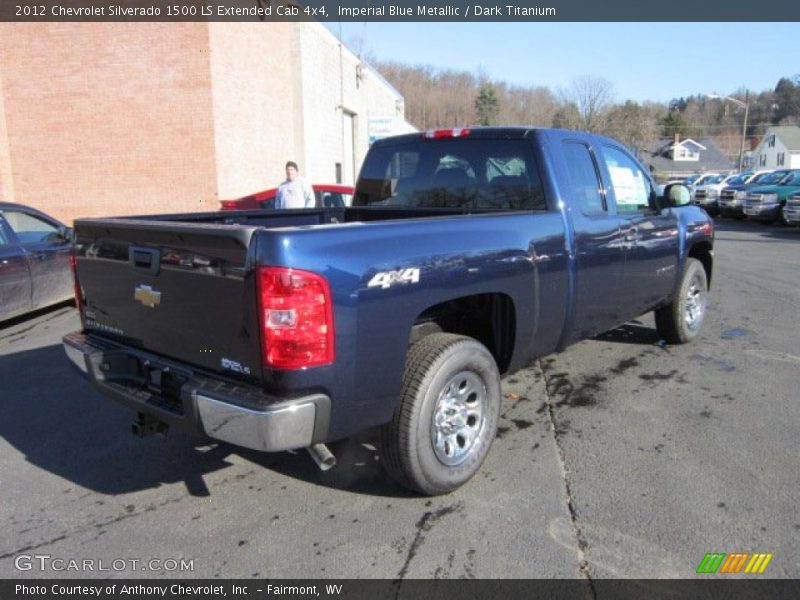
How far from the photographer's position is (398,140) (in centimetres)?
485

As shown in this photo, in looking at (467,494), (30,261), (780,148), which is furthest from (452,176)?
(780,148)

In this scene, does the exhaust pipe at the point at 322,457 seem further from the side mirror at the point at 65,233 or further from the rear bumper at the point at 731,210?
the rear bumper at the point at 731,210

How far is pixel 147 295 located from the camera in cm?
306

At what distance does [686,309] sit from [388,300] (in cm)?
435

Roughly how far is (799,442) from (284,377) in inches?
132

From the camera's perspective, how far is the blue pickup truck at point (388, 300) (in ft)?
8.33

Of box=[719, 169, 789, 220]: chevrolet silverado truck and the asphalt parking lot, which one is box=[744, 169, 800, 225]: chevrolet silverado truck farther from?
the asphalt parking lot

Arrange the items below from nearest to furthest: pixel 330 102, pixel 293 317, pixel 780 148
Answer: pixel 293 317 < pixel 330 102 < pixel 780 148

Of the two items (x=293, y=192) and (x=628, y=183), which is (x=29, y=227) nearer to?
(x=293, y=192)

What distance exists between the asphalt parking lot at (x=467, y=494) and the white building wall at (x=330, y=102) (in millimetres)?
19048

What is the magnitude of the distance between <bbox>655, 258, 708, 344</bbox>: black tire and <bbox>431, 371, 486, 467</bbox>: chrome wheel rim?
317 centimetres

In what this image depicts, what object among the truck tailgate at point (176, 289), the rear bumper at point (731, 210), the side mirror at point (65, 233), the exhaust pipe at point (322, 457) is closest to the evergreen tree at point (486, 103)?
the rear bumper at point (731, 210)

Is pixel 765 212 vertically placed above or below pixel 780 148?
below

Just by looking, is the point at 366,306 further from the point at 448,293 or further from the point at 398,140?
the point at 398,140
